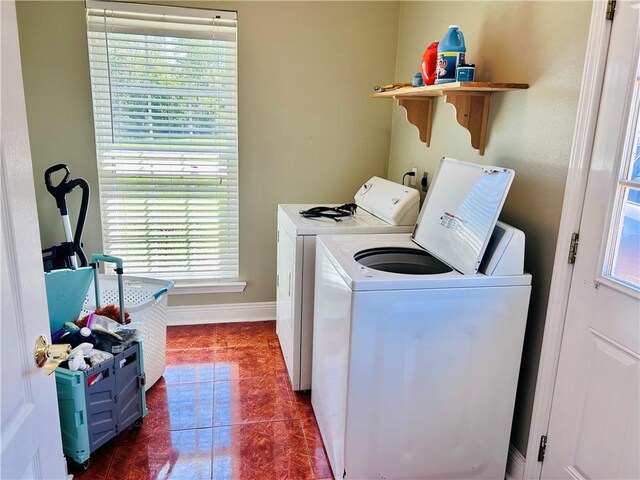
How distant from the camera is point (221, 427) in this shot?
2229mm

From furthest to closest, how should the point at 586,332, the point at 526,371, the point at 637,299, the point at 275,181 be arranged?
the point at 275,181 < the point at 526,371 < the point at 586,332 < the point at 637,299

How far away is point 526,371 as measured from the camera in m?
1.84

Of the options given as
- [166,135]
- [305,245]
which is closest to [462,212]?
[305,245]

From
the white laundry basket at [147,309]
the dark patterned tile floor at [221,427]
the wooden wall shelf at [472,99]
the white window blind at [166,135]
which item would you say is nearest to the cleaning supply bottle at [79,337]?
the white laundry basket at [147,309]

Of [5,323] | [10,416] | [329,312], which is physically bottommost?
[329,312]

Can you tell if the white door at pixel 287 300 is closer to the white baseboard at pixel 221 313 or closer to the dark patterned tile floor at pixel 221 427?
the dark patterned tile floor at pixel 221 427

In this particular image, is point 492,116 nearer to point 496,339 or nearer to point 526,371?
point 496,339

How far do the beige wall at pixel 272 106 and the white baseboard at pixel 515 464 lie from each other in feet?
6.41

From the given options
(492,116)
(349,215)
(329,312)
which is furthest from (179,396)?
(492,116)

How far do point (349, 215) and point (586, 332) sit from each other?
139 centimetres

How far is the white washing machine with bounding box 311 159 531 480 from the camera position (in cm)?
163

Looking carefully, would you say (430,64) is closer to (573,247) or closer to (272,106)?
(573,247)

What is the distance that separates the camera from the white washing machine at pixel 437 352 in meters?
1.63

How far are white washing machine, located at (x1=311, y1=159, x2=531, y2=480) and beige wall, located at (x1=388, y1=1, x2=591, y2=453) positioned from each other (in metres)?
0.10
